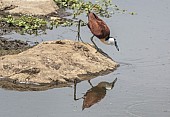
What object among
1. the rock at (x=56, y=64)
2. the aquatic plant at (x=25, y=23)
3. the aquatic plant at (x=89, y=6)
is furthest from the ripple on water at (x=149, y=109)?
the aquatic plant at (x=89, y=6)

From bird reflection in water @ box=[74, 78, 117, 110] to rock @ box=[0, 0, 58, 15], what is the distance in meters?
4.93

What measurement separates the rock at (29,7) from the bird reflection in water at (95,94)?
4933 millimetres

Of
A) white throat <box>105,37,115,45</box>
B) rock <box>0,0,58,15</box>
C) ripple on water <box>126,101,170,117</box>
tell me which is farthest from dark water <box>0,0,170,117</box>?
rock <box>0,0,58,15</box>

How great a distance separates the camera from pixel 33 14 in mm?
13180

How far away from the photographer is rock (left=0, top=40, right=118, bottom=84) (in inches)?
342

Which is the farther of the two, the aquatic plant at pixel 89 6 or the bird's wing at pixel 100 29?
the aquatic plant at pixel 89 6

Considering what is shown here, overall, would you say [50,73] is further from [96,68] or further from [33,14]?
[33,14]

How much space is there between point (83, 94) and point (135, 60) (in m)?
1.92

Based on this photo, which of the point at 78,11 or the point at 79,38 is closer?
the point at 79,38

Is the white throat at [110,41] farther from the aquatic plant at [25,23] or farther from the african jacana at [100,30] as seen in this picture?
the aquatic plant at [25,23]

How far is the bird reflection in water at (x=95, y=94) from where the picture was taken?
7984 millimetres

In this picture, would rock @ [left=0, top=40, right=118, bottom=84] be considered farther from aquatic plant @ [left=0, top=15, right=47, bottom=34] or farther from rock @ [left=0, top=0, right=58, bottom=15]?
rock @ [left=0, top=0, right=58, bottom=15]

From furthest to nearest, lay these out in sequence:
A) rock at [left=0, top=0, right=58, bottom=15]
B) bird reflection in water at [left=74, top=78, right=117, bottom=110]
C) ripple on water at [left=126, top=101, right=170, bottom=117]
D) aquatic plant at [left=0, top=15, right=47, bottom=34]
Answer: rock at [left=0, top=0, right=58, bottom=15] < aquatic plant at [left=0, top=15, right=47, bottom=34] < bird reflection in water at [left=74, top=78, right=117, bottom=110] < ripple on water at [left=126, top=101, right=170, bottom=117]

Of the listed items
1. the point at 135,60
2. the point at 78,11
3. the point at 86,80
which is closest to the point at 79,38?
the point at 135,60
